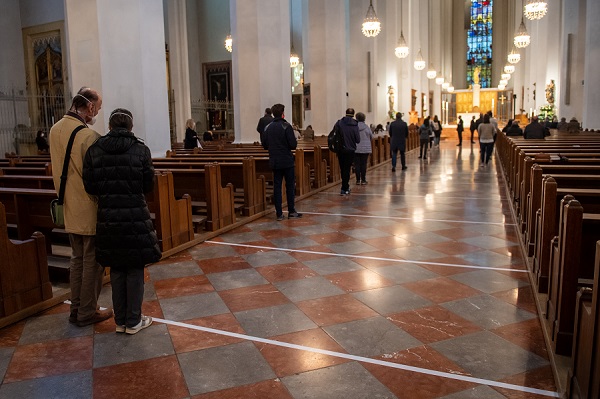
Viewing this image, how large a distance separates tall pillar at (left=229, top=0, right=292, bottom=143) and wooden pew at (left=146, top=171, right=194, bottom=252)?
6.98 metres

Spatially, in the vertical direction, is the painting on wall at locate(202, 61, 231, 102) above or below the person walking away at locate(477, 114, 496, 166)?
above

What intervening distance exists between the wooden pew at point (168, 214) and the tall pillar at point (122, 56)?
10.0 feet

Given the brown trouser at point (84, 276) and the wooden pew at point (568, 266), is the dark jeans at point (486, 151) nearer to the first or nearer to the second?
the wooden pew at point (568, 266)

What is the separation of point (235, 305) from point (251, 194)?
3.56 metres

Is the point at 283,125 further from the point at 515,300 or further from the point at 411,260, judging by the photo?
the point at 515,300

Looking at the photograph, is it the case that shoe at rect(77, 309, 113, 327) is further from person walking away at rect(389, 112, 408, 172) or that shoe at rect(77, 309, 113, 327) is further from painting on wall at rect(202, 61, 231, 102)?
painting on wall at rect(202, 61, 231, 102)

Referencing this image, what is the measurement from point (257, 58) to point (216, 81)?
16251 millimetres

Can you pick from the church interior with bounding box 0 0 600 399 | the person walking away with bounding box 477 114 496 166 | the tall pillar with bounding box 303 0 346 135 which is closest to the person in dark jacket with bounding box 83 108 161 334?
the church interior with bounding box 0 0 600 399

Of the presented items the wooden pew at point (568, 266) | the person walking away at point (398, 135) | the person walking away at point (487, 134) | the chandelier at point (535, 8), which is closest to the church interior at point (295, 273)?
the wooden pew at point (568, 266)

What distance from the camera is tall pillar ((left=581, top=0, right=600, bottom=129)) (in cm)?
1597

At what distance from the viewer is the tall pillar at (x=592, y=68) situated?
16.0m

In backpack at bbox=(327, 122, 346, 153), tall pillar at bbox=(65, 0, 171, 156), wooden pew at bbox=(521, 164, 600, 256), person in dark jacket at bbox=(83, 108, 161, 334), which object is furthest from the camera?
backpack at bbox=(327, 122, 346, 153)

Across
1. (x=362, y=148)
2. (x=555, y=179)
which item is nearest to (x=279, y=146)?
(x=555, y=179)

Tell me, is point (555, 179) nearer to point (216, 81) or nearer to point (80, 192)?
point (80, 192)
